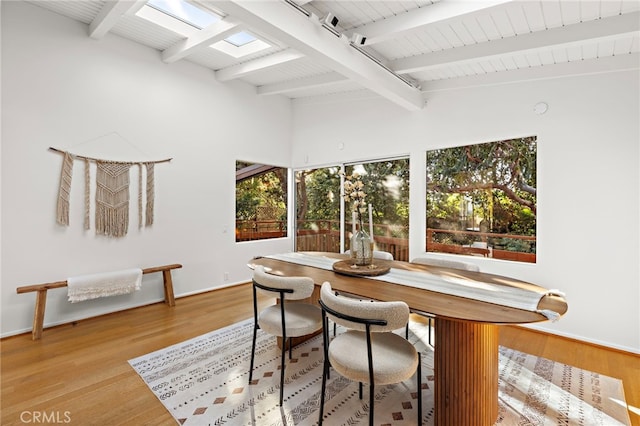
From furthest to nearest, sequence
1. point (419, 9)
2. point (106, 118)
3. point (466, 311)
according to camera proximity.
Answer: point (106, 118) < point (419, 9) < point (466, 311)

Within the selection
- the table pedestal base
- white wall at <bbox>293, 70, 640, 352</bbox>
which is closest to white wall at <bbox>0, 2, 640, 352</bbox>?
white wall at <bbox>293, 70, 640, 352</bbox>

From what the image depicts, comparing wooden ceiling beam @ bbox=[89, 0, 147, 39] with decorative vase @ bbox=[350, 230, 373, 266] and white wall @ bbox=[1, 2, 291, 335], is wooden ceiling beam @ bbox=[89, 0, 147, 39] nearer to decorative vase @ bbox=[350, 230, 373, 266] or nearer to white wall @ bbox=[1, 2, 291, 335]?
white wall @ bbox=[1, 2, 291, 335]

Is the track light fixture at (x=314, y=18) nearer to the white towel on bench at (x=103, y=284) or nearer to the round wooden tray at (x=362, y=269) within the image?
the round wooden tray at (x=362, y=269)

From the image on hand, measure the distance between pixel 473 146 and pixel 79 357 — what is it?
4.51 m

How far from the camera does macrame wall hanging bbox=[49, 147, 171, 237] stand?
10.7 ft

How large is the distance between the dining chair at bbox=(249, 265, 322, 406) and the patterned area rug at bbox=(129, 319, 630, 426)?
0.16 m

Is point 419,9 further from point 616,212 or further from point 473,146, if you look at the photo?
point 616,212

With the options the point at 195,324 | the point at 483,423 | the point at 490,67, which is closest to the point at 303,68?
the point at 490,67

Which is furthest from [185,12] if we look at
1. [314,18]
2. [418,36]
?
[418,36]

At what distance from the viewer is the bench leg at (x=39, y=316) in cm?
293

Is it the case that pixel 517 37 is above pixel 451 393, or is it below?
above

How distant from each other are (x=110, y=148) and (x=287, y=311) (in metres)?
2.94

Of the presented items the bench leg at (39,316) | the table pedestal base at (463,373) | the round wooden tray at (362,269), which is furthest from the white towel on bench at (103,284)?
the table pedestal base at (463,373)

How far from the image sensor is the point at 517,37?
2.76 metres
